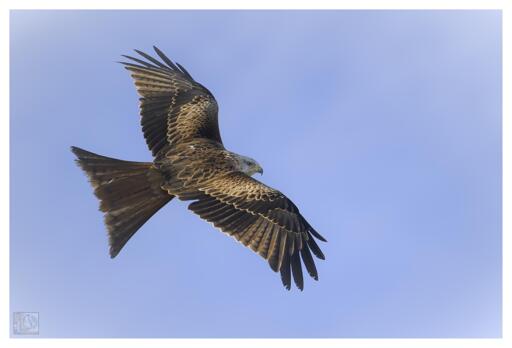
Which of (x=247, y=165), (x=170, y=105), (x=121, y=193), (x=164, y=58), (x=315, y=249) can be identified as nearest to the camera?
(x=315, y=249)

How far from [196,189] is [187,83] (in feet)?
9.57

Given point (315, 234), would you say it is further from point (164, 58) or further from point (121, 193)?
point (164, 58)

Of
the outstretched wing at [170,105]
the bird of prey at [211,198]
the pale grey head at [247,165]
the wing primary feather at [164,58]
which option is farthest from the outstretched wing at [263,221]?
the wing primary feather at [164,58]

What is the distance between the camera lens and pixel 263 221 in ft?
35.5

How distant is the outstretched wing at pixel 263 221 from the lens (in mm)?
10586

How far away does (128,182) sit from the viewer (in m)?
11.1

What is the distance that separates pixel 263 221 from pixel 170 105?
118 inches

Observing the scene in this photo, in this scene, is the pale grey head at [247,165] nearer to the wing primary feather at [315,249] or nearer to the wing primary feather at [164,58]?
the wing primary feather at [315,249]

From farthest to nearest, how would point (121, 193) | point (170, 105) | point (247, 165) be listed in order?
point (170, 105) → point (247, 165) → point (121, 193)

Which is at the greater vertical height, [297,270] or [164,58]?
[164,58]

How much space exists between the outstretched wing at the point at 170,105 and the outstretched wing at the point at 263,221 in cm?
159

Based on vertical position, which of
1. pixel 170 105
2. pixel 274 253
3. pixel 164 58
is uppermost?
pixel 164 58

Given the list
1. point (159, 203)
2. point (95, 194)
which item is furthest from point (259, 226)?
point (95, 194)

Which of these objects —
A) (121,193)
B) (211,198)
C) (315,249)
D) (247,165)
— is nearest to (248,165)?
(247,165)
